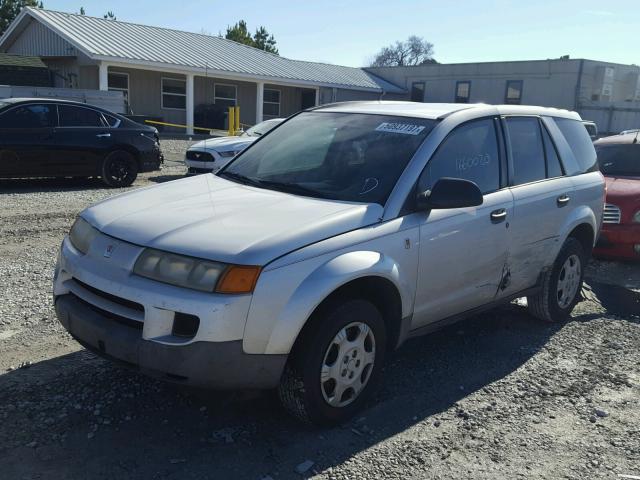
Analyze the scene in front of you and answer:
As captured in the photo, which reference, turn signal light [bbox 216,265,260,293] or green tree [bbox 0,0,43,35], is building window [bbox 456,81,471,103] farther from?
turn signal light [bbox 216,265,260,293]

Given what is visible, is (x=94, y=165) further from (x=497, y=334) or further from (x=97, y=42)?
(x=97, y=42)

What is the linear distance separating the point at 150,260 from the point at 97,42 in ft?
78.9

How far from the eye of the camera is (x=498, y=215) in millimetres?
4305

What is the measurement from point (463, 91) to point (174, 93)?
684 inches

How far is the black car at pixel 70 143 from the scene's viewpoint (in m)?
10.3

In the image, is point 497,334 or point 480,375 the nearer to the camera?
point 480,375

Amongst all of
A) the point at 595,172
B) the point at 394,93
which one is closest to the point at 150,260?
the point at 595,172

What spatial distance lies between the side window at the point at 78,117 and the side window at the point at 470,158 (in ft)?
28.6

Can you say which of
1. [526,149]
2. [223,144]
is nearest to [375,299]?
[526,149]

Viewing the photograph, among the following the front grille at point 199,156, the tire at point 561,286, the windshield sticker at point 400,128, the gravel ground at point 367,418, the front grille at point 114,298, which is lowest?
the gravel ground at point 367,418

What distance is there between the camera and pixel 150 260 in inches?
123

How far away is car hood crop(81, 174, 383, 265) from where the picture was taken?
306 centimetres

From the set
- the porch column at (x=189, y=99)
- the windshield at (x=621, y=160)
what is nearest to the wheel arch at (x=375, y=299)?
the windshield at (x=621, y=160)

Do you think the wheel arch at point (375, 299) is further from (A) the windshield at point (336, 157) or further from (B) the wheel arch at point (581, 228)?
(B) the wheel arch at point (581, 228)
